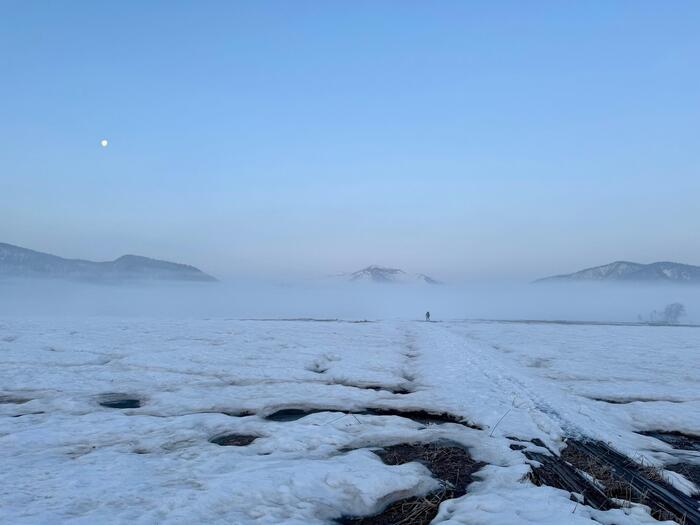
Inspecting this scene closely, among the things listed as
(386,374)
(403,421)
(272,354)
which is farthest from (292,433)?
(272,354)

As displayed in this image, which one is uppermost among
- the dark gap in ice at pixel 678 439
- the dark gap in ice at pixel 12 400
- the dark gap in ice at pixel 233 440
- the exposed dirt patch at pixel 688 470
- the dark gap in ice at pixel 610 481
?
the dark gap in ice at pixel 610 481

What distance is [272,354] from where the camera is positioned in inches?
925

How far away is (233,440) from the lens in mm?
10164

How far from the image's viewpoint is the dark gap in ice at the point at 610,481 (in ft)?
22.7

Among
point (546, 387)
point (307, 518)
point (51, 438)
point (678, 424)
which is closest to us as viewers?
point (307, 518)

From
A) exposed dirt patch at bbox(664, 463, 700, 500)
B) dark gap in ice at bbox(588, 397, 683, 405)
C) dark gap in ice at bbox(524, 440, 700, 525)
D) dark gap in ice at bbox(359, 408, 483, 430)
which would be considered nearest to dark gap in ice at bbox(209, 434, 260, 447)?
dark gap in ice at bbox(359, 408, 483, 430)

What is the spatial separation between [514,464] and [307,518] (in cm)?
463

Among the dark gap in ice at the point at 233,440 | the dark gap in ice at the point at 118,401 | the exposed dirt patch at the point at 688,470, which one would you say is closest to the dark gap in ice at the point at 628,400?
the exposed dirt patch at the point at 688,470

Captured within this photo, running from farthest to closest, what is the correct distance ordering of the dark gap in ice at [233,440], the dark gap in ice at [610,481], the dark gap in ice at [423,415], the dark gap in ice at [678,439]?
the dark gap in ice at [423,415] → the dark gap in ice at [678,439] → the dark gap in ice at [233,440] → the dark gap in ice at [610,481]

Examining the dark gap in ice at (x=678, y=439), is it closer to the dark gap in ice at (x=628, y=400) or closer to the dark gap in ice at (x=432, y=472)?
the dark gap in ice at (x=628, y=400)

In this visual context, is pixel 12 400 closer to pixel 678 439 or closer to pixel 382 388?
pixel 382 388

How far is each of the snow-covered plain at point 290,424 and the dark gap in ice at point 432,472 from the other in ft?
0.77

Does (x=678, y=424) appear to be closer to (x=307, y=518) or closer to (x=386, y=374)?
(x=386, y=374)

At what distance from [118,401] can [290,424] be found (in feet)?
22.0
